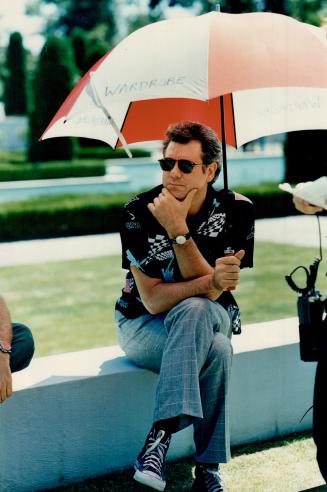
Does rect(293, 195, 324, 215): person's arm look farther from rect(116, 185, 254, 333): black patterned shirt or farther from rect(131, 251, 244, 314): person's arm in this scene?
rect(116, 185, 254, 333): black patterned shirt

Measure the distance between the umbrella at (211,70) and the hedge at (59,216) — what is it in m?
9.81

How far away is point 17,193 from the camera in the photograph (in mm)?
17031

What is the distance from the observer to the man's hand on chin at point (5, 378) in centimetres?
281

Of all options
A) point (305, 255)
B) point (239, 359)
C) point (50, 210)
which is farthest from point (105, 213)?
point (239, 359)

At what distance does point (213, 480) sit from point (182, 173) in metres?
1.23

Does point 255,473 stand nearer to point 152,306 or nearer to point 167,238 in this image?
point 152,306

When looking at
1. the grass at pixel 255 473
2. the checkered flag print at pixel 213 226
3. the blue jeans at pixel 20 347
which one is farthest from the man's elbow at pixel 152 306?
the grass at pixel 255 473

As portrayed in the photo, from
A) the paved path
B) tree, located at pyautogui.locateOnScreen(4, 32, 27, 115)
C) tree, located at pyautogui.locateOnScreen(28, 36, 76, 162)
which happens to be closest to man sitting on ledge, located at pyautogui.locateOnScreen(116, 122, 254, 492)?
the paved path

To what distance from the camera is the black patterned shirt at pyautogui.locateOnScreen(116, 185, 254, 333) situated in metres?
3.13

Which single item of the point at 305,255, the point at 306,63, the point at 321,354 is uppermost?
the point at 306,63

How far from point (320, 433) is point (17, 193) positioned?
14923 mm

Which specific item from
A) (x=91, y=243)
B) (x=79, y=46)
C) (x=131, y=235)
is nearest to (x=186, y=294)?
(x=131, y=235)

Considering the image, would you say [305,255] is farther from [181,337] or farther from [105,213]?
[181,337]

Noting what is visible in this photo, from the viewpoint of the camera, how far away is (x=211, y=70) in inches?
112
